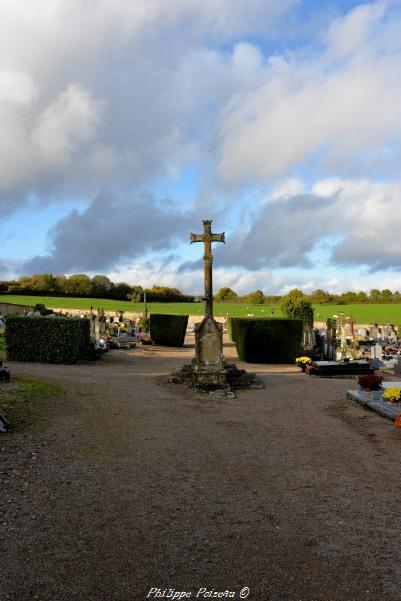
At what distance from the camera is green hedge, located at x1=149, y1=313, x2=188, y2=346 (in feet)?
114

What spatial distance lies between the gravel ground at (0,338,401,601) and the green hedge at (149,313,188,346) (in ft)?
79.0

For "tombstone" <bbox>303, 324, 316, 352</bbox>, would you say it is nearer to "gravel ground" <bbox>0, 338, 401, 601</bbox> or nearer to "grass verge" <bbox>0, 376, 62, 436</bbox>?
"gravel ground" <bbox>0, 338, 401, 601</bbox>

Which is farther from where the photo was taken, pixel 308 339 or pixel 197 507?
pixel 308 339

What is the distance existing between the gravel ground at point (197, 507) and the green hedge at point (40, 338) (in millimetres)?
9700

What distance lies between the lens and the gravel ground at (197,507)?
152 inches

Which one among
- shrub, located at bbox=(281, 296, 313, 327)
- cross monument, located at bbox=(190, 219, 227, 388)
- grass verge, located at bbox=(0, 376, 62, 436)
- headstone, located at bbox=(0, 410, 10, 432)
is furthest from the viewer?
shrub, located at bbox=(281, 296, 313, 327)

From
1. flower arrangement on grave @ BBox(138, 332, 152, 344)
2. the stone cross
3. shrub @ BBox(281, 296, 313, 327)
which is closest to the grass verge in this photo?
the stone cross

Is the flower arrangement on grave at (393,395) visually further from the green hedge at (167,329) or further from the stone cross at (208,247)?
the green hedge at (167,329)

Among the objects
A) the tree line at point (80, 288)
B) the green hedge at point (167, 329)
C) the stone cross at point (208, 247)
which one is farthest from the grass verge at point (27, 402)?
the tree line at point (80, 288)

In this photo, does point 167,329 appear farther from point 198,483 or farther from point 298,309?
point 198,483

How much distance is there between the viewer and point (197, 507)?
17.5 feet

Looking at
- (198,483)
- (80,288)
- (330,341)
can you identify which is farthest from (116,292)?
(198,483)

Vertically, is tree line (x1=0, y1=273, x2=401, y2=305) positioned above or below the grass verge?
above

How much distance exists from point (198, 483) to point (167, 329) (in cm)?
2861
